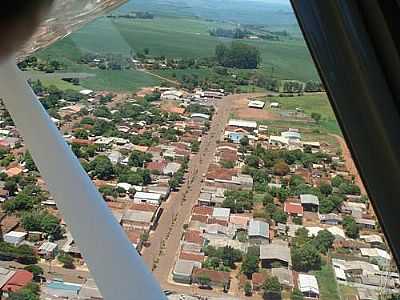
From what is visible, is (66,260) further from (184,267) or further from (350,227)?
(350,227)

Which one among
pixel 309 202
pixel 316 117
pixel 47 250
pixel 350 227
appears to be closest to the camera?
pixel 316 117

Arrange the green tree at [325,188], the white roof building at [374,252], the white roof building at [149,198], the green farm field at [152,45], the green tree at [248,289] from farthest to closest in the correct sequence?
the white roof building at [149,198] < the green tree at [248,289] < the green tree at [325,188] < the green farm field at [152,45] < the white roof building at [374,252]

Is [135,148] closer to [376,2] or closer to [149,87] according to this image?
[149,87]

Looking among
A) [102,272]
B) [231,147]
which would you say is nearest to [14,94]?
[102,272]

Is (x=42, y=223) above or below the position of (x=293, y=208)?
below

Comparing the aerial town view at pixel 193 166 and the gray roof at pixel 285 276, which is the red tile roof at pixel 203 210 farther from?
the gray roof at pixel 285 276

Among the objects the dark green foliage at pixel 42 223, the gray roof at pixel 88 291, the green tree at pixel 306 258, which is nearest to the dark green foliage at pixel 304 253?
the green tree at pixel 306 258

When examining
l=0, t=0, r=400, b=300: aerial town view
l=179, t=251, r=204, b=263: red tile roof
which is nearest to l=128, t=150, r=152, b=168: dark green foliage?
l=0, t=0, r=400, b=300: aerial town view

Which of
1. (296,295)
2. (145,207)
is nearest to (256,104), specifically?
(145,207)
